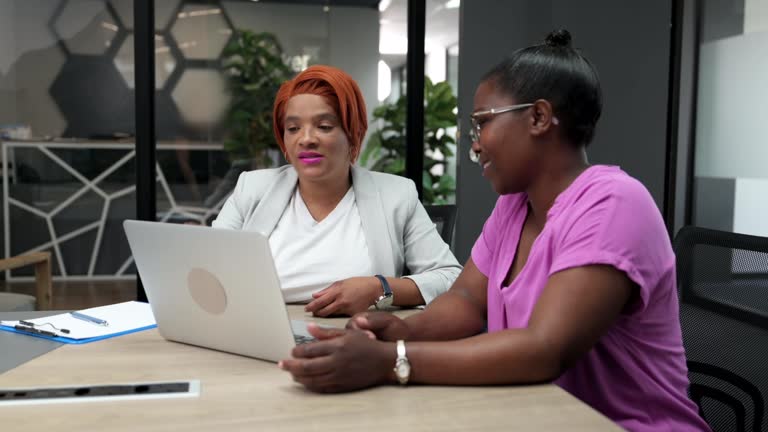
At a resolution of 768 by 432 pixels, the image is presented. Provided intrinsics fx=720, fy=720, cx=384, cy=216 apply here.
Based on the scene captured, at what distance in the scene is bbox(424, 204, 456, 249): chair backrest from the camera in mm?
2531

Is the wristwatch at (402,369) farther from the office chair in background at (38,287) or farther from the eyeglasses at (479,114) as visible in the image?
the office chair in background at (38,287)

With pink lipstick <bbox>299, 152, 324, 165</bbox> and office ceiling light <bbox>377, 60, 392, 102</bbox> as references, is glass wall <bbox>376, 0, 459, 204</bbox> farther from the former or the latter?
pink lipstick <bbox>299, 152, 324, 165</bbox>

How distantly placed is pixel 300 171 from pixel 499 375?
3.49 ft

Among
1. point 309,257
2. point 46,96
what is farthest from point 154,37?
point 309,257

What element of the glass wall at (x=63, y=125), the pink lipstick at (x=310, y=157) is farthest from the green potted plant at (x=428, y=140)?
the pink lipstick at (x=310, y=157)

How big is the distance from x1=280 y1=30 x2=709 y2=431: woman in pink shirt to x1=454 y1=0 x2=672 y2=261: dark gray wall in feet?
9.13

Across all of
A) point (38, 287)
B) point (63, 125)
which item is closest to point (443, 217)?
point (38, 287)

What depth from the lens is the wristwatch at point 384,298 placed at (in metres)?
1.78

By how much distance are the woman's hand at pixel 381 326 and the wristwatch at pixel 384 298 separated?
14.0 inches

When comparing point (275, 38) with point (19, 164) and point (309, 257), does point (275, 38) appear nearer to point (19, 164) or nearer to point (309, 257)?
point (19, 164)

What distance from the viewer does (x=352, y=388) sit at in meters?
1.12

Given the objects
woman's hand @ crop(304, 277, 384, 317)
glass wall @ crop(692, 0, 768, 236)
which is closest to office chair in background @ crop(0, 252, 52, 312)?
woman's hand @ crop(304, 277, 384, 317)

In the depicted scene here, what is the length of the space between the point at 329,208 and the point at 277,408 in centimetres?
108

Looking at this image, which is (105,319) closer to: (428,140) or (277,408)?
(277,408)
